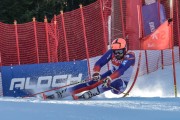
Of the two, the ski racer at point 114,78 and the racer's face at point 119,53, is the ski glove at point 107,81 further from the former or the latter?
the racer's face at point 119,53

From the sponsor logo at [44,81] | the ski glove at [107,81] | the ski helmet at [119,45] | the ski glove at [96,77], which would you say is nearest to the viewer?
the ski glove at [107,81]

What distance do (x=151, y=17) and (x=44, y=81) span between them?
3521 millimetres

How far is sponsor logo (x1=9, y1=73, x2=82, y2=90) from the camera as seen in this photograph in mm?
11906

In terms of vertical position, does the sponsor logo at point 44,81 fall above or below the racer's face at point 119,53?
below

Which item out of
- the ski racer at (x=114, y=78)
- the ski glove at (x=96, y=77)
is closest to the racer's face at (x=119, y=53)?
the ski racer at (x=114, y=78)

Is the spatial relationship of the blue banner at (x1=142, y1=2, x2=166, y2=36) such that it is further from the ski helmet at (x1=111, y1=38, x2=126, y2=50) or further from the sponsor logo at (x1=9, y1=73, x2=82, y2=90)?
the sponsor logo at (x1=9, y1=73, x2=82, y2=90)

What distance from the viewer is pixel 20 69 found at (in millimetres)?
12172

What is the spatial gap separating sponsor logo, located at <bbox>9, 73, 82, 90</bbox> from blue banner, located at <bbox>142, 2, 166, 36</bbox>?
7.56 ft

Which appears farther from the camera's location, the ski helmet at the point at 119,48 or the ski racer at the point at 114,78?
the ski helmet at the point at 119,48

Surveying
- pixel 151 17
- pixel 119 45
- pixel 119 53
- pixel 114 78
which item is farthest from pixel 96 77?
pixel 151 17

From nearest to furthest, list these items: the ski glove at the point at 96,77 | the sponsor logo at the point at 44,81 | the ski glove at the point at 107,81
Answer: the ski glove at the point at 107,81 → the ski glove at the point at 96,77 → the sponsor logo at the point at 44,81

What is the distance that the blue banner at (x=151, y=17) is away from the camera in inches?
471

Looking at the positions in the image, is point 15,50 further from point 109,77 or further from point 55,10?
point 55,10

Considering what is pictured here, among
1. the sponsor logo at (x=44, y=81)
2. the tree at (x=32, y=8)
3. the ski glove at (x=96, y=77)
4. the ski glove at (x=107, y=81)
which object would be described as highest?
the tree at (x=32, y=8)
